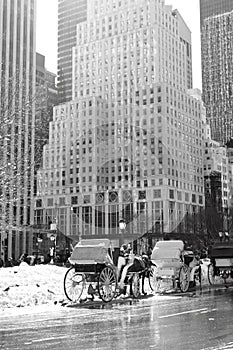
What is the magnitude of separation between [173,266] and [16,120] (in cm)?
1241

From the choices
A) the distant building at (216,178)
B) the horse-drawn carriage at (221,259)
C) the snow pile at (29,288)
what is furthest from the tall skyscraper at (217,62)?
the snow pile at (29,288)

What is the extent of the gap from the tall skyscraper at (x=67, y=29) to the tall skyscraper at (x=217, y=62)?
53366 millimetres

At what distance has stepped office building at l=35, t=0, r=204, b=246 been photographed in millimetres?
61469

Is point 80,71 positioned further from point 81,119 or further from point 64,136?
point 64,136

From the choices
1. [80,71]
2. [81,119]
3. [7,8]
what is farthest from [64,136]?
[80,71]

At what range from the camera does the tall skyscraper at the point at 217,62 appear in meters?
183

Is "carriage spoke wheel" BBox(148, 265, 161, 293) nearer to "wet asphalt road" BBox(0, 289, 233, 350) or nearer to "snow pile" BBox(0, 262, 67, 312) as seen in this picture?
"snow pile" BBox(0, 262, 67, 312)

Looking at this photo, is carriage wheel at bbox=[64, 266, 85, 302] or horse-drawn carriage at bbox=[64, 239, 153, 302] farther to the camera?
carriage wheel at bbox=[64, 266, 85, 302]

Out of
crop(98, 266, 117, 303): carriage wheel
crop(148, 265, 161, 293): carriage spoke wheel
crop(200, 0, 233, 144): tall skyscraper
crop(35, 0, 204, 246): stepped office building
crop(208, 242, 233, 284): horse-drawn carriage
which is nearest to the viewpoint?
crop(98, 266, 117, 303): carriage wheel

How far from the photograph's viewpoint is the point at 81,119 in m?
84.1

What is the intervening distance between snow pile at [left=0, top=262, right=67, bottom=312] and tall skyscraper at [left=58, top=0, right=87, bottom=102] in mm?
141938

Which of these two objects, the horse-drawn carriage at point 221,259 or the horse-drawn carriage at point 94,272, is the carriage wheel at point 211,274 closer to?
the horse-drawn carriage at point 221,259

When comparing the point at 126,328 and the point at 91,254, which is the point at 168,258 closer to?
the point at 91,254

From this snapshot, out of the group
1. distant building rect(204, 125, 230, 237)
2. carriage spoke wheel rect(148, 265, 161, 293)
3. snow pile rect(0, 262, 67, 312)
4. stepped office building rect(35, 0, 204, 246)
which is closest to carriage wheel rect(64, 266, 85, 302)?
snow pile rect(0, 262, 67, 312)
